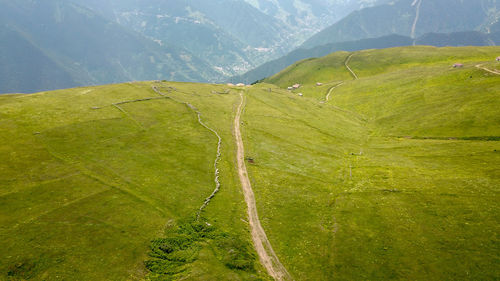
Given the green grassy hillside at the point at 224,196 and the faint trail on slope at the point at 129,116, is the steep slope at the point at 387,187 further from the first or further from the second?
the faint trail on slope at the point at 129,116

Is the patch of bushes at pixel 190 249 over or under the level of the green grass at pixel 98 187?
under

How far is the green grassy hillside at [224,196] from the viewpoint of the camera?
29.7 m

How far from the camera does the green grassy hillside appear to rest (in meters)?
29.7

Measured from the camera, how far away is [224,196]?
44.0 m

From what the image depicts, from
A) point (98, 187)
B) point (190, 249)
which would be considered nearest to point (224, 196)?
point (190, 249)

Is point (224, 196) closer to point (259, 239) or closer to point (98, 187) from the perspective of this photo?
point (259, 239)

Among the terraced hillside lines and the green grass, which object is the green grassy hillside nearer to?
the green grass

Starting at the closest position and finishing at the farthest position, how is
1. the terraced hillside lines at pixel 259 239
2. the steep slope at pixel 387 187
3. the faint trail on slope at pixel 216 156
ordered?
the terraced hillside lines at pixel 259 239, the steep slope at pixel 387 187, the faint trail on slope at pixel 216 156

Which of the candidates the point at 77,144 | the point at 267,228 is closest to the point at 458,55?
the point at 267,228

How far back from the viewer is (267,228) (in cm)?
3800

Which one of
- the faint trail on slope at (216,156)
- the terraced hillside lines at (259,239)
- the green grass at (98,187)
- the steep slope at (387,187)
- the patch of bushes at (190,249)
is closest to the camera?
the green grass at (98,187)

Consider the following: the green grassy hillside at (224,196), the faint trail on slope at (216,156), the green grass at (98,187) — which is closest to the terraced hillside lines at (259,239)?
the green grassy hillside at (224,196)

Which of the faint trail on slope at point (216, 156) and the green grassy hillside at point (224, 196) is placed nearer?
the green grassy hillside at point (224, 196)

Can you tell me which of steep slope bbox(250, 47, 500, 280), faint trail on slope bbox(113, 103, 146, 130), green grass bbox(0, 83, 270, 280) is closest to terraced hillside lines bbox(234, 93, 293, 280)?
steep slope bbox(250, 47, 500, 280)
